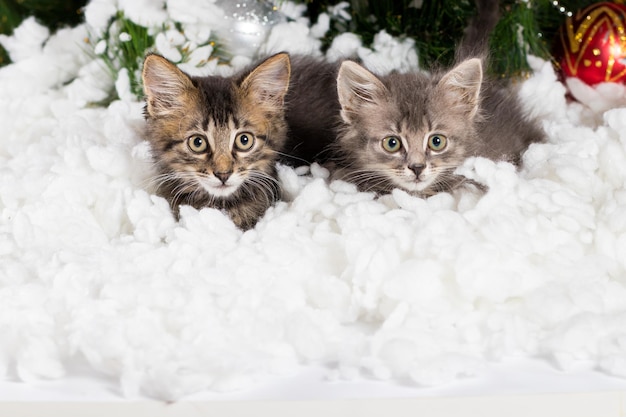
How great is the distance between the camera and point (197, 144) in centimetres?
148

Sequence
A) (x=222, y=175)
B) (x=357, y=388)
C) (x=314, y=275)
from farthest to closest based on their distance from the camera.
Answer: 1. (x=222, y=175)
2. (x=314, y=275)
3. (x=357, y=388)

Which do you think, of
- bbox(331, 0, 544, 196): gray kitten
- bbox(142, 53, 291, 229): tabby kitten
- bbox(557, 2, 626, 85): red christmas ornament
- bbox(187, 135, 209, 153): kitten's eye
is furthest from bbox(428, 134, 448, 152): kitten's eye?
bbox(557, 2, 626, 85): red christmas ornament

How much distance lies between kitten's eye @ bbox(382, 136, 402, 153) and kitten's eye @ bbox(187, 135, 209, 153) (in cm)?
35

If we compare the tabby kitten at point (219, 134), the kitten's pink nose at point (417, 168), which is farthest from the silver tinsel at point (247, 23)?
the kitten's pink nose at point (417, 168)

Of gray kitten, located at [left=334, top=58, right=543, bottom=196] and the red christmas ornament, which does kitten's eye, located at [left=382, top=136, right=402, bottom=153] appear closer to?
gray kitten, located at [left=334, top=58, right=543, bottom=196]

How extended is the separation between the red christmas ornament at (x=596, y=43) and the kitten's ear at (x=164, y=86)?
110 cm

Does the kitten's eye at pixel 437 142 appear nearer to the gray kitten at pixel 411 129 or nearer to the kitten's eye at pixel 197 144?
the gray kitten at pixel 411 129

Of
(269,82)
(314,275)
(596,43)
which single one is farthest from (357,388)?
(596,43)

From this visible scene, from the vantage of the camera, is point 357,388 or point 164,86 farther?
point 164,86

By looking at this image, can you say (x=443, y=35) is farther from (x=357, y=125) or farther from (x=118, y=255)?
(x=118, y=255)

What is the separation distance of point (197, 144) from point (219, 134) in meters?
0.05

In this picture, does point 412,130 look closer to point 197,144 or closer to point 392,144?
point 392,144

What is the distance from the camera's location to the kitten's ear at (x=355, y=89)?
4.94ft

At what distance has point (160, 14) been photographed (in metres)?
1.96
